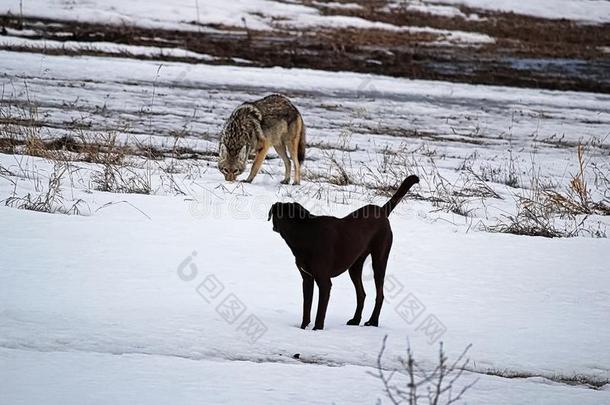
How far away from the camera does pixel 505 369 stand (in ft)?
18.0

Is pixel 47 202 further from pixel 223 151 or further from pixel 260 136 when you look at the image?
pixel 260 136

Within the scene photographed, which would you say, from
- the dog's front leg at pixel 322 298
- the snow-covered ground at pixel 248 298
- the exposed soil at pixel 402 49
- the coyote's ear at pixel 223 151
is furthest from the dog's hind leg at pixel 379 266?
the exposed soil at pixel 402 49

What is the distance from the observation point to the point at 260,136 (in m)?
12.0

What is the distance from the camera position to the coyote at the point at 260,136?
39.0 ft

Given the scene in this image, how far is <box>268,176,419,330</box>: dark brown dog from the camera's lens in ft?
18.2

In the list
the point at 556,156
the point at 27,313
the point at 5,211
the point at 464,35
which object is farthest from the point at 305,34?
the point at 27,313

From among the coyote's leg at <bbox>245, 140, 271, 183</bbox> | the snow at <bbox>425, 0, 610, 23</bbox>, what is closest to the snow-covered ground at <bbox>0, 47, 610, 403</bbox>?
the coyote's leg at <bbox>245, 140, 271, 183</bbox>

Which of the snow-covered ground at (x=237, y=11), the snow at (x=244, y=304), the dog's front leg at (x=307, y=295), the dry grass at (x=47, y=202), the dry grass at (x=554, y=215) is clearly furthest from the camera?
the snow-covered ground at (x=237, y=11)

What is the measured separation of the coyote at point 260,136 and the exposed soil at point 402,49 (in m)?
15.6

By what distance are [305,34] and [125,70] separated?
1846 cm

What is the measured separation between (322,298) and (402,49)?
33.2 m

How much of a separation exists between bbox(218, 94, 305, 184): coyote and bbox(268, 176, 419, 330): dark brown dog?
6083mm

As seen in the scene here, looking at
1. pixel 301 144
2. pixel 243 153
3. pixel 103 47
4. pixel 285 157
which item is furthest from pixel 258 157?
pixel 103 47

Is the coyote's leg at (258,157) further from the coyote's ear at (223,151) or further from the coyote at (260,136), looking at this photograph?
the coyote's ear at (223,151)
